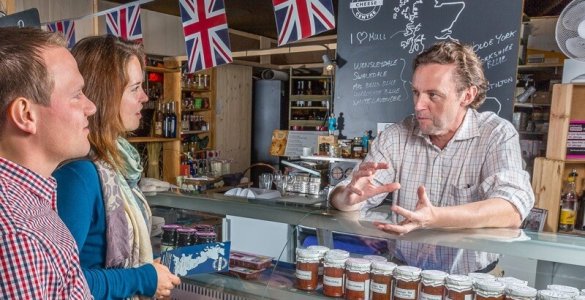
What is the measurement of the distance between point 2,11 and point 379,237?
5.93 meters

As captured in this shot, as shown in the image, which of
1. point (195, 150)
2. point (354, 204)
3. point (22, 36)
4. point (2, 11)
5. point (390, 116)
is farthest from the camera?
point (195, 150)

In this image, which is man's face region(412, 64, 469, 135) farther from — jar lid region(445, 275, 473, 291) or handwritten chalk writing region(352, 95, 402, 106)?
handwritten chalk writing region(352, 95, 402, 106)

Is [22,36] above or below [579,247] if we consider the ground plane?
above

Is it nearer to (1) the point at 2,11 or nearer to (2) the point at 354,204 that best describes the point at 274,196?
(2) the point at 354,204

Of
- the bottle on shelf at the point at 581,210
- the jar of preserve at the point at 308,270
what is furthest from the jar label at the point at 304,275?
the bottle on shelf at the point at 581,210

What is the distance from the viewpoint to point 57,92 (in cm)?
104

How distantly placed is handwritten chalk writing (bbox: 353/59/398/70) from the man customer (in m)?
2.94

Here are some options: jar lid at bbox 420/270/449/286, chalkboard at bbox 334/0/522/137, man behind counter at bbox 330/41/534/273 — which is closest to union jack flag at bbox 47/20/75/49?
chalkboard at bbox 334/0/522/137

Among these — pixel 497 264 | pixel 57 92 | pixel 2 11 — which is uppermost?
pixel 2 11

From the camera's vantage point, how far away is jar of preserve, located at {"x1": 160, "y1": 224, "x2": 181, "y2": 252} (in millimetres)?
1745

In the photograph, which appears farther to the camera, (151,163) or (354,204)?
(151,163)

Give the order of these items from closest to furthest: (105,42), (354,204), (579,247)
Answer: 1. (579,247)
2. (105,42)
3. (354,204)

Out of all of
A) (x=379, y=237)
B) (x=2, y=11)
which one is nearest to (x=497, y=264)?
(x=379, y=237)

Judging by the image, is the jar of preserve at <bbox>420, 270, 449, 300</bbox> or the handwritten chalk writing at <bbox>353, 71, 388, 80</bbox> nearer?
the jar of preserve at <bbox>420, 270, 449, 300</bbox>
